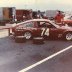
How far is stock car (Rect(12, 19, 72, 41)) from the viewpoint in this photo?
18.8 metres

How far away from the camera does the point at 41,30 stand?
18.9m

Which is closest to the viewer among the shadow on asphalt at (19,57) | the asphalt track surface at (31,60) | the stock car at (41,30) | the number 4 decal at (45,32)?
the asphalt track surface at (31,60)

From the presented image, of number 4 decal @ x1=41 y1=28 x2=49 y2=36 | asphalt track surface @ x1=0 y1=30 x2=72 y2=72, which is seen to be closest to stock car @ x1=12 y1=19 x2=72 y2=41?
number 4 decal @ x1=41 y1=28 x2=49 y2=36

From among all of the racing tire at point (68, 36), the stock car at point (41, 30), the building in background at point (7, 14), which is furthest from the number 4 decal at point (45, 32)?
the building in background at point (7, 14)

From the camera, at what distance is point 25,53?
13.6 meters

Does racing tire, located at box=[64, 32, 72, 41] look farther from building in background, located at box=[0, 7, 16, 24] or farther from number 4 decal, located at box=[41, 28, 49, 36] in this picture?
building in background, located at box=[0, 7, 16, 24]

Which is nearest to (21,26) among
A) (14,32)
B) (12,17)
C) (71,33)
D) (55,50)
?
(14,32)

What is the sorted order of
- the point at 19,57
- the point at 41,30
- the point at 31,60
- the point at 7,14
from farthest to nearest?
the point at 7,14, the point at 41,30, the point at 19,57, the point at 31,60

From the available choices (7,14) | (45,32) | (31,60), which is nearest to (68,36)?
(45,32)

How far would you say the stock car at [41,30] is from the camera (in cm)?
1877

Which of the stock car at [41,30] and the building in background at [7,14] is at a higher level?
the stock car at [41,30]

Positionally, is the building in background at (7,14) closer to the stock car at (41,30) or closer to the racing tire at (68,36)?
the stock car at (41,30)

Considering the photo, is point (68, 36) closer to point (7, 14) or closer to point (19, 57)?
point (19, 57)

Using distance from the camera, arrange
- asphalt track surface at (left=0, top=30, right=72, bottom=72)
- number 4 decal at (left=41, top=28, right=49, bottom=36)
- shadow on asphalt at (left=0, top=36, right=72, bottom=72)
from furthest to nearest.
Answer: number 4 decal at (left=41, top=28, right=49, bottom=36) < shadow on asphalt at (left=0, top=36, right=72, bottom=72) < asphalt track surface at (left=0, top=30, right=72, bottom=72)
